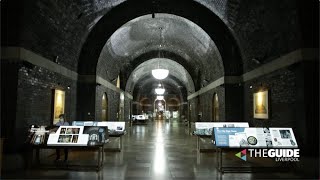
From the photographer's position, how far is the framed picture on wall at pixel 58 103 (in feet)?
32.7

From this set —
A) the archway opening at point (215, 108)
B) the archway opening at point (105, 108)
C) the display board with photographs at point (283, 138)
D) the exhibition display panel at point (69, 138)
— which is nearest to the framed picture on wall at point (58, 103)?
the exhibition display panel at point (69, 138)

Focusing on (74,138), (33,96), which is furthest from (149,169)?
(33,96)

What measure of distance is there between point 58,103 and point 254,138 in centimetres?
703

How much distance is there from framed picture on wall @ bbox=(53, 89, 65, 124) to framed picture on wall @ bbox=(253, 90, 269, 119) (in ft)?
24.5

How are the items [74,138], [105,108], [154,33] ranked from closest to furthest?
[74,138]
[105,108]
[154,33]

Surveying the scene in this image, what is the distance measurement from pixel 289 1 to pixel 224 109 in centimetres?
659

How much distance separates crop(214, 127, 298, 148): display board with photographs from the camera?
6969 millimetres

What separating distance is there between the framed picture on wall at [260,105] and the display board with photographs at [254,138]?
8.86ft

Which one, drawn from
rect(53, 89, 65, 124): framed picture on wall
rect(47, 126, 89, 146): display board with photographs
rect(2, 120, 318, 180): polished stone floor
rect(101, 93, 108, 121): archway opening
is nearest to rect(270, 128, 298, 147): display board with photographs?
rect(2, 120, 318, 180): polished stone floor

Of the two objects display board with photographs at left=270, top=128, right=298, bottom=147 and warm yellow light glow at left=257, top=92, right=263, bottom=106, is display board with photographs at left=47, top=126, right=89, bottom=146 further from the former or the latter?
warm yellow light glow at left=257, top=92, right=263, bottom=106

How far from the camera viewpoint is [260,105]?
10375mm

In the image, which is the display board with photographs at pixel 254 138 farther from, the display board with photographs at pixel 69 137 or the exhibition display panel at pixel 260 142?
the display board with photographs at pixel 69 137

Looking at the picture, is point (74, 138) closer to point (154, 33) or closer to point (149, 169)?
point (149, 169)

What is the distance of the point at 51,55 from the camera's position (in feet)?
31.8
